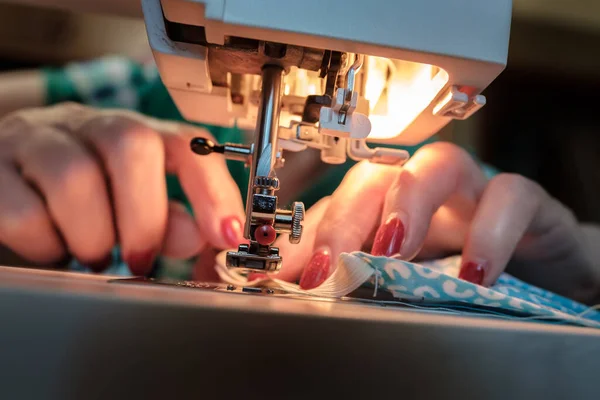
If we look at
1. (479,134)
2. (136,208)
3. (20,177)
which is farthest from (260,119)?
(479,134)

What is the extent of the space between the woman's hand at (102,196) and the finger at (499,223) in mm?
259

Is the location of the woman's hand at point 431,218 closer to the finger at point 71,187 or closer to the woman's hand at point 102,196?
the woman's hand at point 102,196

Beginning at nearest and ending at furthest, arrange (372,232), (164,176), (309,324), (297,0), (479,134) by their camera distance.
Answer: (309,324)
(297,0)
(372,232)
(164,176)
(479,134)

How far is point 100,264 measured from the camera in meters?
0.60

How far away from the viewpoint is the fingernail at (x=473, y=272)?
18.9 inches

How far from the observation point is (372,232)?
19.3 inches

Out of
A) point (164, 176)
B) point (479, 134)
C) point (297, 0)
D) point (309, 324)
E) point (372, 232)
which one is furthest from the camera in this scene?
point (479, 134)

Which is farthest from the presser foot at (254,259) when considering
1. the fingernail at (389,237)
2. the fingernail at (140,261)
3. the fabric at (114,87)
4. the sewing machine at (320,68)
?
the fabric at (114,87)

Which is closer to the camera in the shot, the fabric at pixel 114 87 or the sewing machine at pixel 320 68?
the sewing machine at pixel 320 68

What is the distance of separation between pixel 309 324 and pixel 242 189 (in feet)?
1.06

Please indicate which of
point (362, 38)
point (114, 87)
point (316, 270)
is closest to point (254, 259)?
point (316, 270)

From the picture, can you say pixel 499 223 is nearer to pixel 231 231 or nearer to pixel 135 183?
pixel 231 231

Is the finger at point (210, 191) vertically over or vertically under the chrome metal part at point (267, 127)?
under

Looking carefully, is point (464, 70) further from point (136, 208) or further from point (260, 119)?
point (136, 208)
